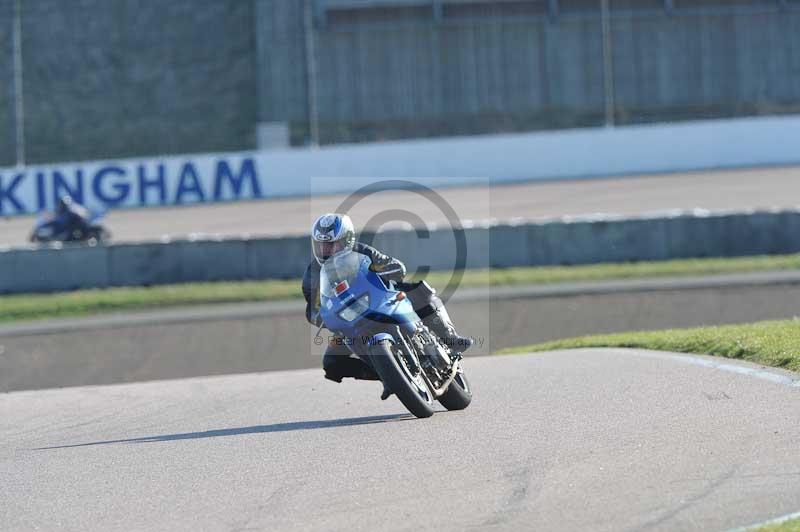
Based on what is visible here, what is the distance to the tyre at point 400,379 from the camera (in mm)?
7516

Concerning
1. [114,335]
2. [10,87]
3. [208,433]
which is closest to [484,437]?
[208,433]

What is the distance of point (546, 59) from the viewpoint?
39062mm

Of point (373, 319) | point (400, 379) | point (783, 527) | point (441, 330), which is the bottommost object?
point (783, 527)

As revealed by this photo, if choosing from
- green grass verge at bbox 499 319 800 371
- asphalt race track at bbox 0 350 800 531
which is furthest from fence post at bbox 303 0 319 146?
asphalt race track at bbox 0 350 800 531

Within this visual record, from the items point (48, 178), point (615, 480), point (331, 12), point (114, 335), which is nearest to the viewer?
point (615, 480)

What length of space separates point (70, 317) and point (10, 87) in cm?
2252

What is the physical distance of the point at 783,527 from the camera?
4855mm

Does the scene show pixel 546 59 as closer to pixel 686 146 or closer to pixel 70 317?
pixel 686 146

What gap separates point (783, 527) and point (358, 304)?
3.54 meters

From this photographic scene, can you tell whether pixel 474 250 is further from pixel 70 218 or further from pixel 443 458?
pixel 443 458

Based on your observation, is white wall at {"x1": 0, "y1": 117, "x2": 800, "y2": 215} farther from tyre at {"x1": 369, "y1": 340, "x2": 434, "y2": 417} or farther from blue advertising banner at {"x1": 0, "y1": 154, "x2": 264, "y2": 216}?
tyre at {"x1": 369, "y1": 340, "x2": 434, "y2": 417}

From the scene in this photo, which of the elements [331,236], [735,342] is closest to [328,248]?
[331,236]

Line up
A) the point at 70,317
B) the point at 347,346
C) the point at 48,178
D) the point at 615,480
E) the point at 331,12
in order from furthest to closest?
1. the point at 331,12
2. the point at 48,178
3. the point at 70,317
4. the point at 347,346
5. the point at 615,480
